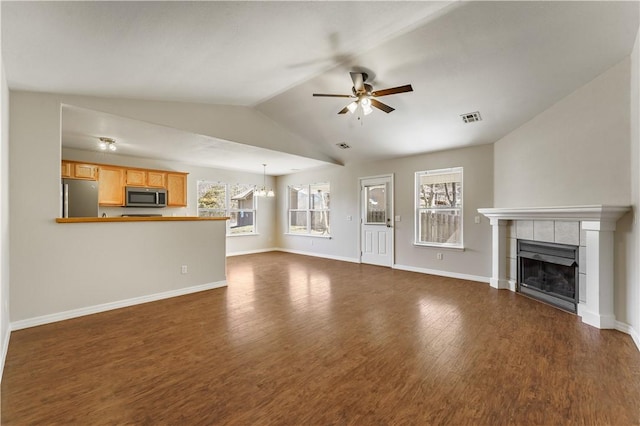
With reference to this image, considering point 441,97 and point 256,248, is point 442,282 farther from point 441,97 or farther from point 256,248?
point 256,248

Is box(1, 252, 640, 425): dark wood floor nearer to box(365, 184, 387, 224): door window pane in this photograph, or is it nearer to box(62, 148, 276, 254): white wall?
box(365, 184, 387, 224): door window pane

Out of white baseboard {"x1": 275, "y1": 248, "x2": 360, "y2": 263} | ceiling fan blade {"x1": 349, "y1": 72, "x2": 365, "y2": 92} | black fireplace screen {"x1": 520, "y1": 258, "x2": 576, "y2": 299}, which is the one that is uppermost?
ceiling fan blade {"x1": 349, "y1": 72, "x2": 365, "y2": 92}

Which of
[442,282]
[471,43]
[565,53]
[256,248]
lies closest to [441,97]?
[471,43]

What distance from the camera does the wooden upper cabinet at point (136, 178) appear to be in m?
5.99

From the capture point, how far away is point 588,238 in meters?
3.24

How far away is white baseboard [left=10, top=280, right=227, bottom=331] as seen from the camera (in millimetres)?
3047

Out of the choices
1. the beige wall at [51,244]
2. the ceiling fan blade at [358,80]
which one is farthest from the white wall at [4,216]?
the ceiling fan blade at [358,80]

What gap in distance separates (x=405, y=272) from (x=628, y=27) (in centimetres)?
463

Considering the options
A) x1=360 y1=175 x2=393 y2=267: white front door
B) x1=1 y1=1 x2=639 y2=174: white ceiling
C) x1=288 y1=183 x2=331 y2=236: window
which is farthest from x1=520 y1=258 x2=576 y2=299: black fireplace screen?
x1=288 y1=183 x2=331 y2=236: window

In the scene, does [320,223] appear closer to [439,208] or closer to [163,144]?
[439,208]

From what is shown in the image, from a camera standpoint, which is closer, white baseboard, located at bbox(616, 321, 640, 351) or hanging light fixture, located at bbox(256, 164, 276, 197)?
white baseboard, located at bbox(616, 321, 640, 351)

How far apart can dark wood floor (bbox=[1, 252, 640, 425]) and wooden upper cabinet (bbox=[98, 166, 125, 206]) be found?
317cm

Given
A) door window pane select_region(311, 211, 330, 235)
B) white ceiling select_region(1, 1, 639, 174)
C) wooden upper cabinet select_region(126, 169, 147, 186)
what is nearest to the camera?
white ceiling select_region(1, 1, 639, 174)

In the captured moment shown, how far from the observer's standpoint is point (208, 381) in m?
2.06
